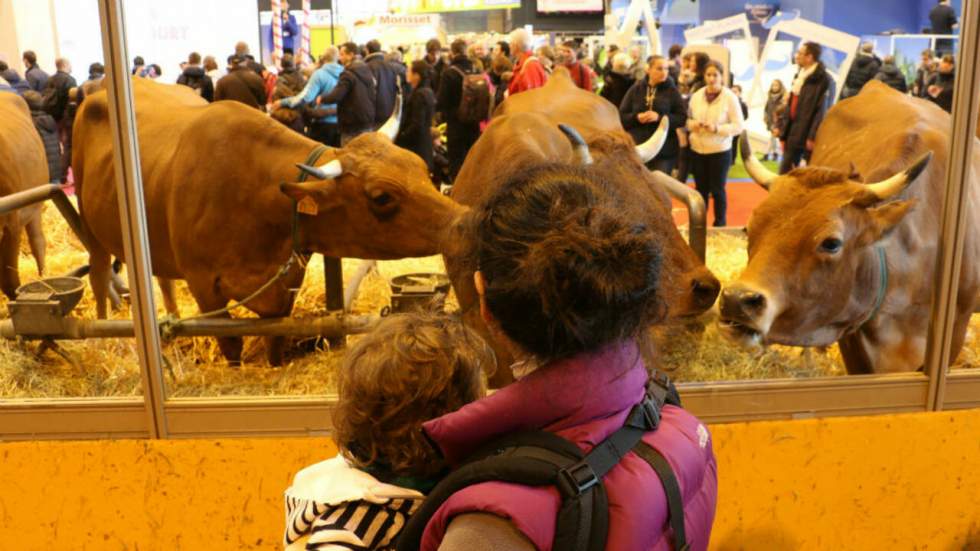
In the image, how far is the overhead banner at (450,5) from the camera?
390cm

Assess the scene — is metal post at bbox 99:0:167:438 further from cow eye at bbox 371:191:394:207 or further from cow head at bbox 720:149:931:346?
cow head at bbox 720:149:931:346

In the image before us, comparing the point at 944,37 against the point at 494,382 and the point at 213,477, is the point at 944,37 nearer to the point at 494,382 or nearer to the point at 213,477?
the point at 494,382

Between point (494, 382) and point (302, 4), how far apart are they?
1.83 m

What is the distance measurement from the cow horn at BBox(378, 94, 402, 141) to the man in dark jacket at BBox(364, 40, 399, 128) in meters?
0.02

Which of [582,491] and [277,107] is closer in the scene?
[582,491]

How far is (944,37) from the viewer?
3607mm

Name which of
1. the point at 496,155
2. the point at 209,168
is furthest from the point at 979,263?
the point at 209,168

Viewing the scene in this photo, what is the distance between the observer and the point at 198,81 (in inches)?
163

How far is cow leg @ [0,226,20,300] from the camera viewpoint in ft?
14.4

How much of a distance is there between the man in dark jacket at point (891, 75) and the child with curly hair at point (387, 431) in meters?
3.13

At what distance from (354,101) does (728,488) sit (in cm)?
231

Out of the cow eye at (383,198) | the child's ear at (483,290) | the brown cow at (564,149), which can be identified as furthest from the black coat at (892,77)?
the child's ear at (483,290)

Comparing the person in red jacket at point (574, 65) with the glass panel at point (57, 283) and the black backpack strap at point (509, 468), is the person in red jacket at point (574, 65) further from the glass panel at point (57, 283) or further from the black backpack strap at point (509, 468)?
the black backpack strap at point (509, 468)

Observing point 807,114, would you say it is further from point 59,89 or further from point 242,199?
point 59,89
